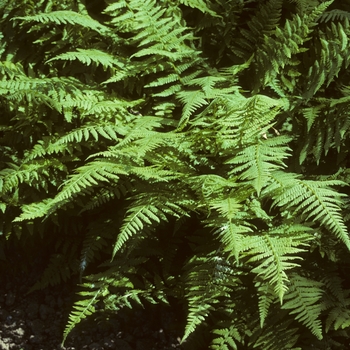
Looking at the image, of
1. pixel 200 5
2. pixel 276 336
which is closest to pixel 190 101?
pixel 200 5

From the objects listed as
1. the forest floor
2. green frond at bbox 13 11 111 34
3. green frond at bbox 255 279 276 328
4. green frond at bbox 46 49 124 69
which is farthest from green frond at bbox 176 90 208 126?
the forest floor

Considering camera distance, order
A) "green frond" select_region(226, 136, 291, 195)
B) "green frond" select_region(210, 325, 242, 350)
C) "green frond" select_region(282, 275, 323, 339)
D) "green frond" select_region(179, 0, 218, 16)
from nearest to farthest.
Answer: "green frond" select_region(226, 136, 291, 195), "green frond" select_region(282, 275, 323, 339), "green frond" select_region(210, 325, 242, 350), "green frond" select_region(179, 0, 218, 16)

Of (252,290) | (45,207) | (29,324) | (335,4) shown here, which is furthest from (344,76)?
(29,324)

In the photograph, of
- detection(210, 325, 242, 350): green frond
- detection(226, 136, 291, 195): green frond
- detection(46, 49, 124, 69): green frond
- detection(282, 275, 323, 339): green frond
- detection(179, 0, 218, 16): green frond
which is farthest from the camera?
detection(179, 0, 218, 16): green frond

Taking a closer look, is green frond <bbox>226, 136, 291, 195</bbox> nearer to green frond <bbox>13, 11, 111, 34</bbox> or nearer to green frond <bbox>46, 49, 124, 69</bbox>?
green frond <bbox>46, 49, 124, 69</bbox>

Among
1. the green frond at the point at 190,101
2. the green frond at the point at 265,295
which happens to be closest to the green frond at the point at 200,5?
the green frond at the point at 190,101

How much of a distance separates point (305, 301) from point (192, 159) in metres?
1.12

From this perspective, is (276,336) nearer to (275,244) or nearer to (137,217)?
(275,244)

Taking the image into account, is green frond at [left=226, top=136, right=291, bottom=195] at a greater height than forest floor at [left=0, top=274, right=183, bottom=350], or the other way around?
green frond at [left=226, top=136, right=291, bottom=195]

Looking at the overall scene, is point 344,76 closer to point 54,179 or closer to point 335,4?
point 335,4

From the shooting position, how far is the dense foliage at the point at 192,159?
261cm

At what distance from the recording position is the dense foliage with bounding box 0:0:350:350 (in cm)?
261

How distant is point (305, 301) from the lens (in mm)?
2611

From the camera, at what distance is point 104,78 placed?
3.43 meters
